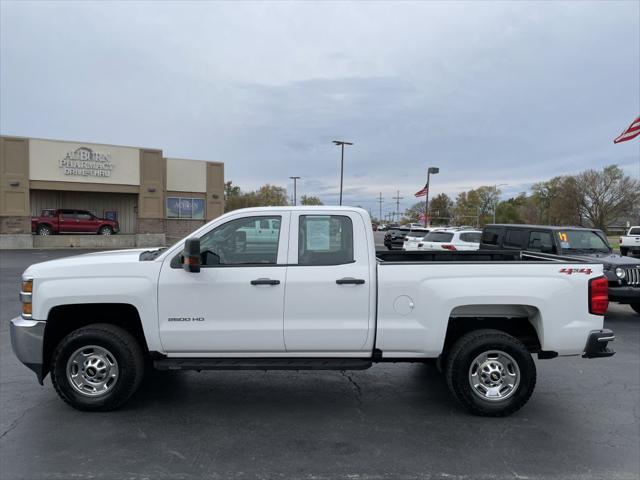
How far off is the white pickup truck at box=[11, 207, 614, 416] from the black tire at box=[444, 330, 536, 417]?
0.01m

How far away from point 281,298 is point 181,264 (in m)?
0.96

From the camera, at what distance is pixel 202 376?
18.9 feet

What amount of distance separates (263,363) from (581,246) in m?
8.27

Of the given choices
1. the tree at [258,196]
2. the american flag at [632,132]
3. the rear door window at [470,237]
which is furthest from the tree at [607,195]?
the rear door window at [470,237]

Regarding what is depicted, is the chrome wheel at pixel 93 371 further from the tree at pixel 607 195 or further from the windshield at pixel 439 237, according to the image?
the tree at pixel 607 195

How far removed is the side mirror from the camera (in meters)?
4.23

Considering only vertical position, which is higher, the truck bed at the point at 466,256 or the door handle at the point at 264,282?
the truck bed at the point at 466,256

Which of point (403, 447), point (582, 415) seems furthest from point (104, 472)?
point (582, 415)

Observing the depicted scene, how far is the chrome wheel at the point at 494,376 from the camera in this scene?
15.0ft

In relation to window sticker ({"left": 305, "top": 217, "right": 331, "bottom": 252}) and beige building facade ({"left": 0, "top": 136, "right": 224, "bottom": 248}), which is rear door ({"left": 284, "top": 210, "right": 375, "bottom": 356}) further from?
beige building facade ({"left": 0, "top": 136, "right": 224, "bottom": 248})

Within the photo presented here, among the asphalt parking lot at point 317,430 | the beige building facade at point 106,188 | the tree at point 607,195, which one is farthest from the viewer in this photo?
the tree at point 607,195

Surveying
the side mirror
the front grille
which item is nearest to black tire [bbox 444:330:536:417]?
the side mirror

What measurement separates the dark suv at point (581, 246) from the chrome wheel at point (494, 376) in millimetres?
5115

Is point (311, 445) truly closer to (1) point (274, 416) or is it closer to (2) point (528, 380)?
(1) point (274, 416)
